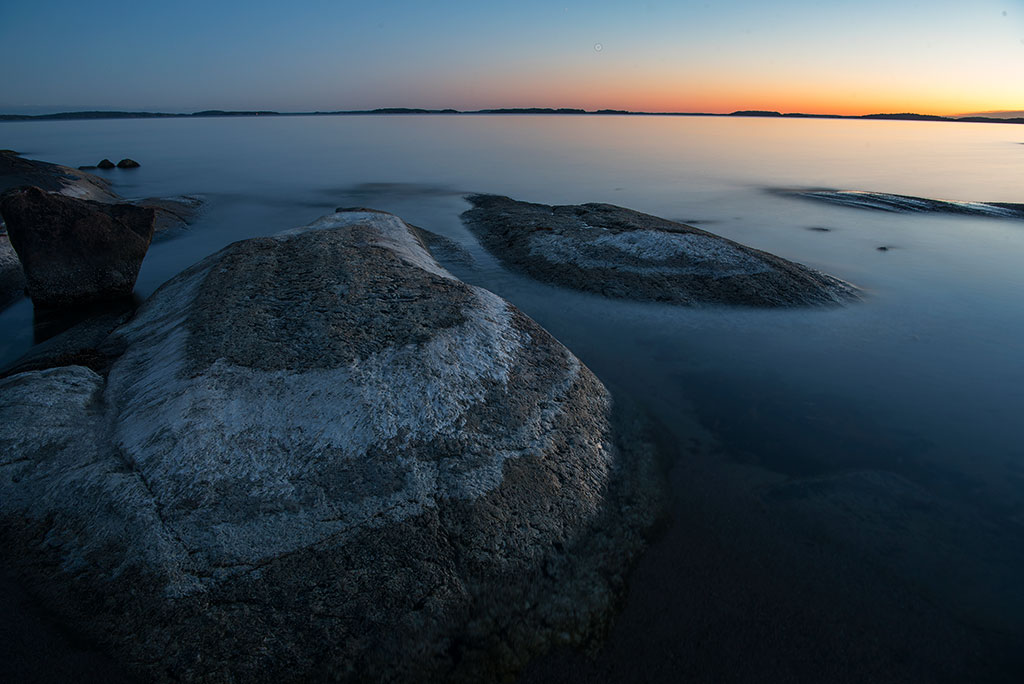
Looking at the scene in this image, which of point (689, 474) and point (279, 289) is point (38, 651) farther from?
point (689, 474)

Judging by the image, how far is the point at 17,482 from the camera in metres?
3.90

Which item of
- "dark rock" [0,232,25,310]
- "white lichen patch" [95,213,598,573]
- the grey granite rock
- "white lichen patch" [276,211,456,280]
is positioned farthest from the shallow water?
"white lichen patch" [276,211,456,280]

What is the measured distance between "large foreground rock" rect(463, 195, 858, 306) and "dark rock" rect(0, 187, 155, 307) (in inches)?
310

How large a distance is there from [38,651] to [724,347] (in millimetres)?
8173

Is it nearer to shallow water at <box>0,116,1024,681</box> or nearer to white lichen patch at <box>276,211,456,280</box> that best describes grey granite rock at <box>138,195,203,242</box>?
shallow water at <box>0,116,1024,681</box>

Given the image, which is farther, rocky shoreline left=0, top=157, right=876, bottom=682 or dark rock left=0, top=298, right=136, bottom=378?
dark rock left=0, top=298, right=136, bottom=378

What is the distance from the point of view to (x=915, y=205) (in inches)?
829

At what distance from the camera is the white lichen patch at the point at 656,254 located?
434 inches

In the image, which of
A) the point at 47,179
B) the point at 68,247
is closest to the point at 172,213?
the point at 47,179

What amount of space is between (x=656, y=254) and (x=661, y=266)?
0.52 metres

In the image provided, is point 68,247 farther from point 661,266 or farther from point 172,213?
point 661,266

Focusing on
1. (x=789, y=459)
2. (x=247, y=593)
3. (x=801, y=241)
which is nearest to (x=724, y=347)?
(x=789, y=459)

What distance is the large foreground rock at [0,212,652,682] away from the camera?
323 cm

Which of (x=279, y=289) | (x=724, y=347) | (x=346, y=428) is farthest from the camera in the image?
(x=724, y=347)
